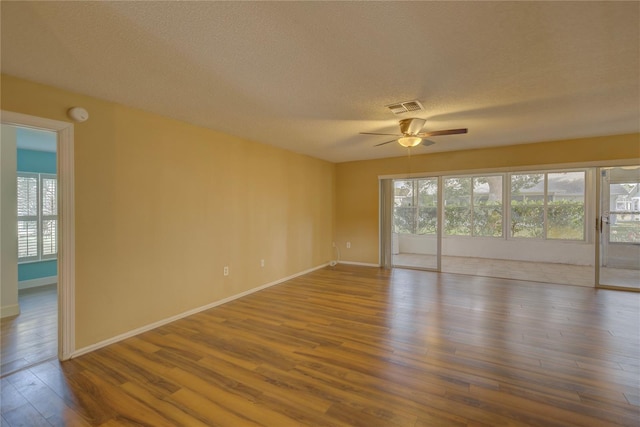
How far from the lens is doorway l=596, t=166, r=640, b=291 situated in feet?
15.0

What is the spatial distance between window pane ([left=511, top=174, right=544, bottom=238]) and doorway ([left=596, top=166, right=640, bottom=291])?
245 centimetres

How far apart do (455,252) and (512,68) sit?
672cm

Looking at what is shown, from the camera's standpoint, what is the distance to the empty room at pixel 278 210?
1.78 meters

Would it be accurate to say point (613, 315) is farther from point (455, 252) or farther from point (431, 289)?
point (455, 252)

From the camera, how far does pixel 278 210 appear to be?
5.16 metres

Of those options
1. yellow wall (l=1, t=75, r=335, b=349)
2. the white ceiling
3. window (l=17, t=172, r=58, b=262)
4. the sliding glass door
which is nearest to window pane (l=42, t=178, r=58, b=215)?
window (l=17, t=172, r=58, b=262)

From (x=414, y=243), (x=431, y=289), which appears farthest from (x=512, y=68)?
(x=414, y=243)

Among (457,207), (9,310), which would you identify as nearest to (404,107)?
(9,310)

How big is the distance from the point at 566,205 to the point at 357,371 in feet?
24.8

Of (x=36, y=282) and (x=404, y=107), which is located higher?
(x=404, y=107)

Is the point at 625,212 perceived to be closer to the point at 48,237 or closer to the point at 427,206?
the point at 427,206

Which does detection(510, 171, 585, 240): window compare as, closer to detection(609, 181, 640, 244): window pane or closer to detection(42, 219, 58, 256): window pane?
detection(609, 181, 640, 244): window pane

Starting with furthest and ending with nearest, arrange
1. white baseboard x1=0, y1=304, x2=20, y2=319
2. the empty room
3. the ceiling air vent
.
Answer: white baseboard x1=0, y1=304, x2=20, y2=319
the ceiling air vent
the empty room

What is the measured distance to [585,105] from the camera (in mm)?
3033
